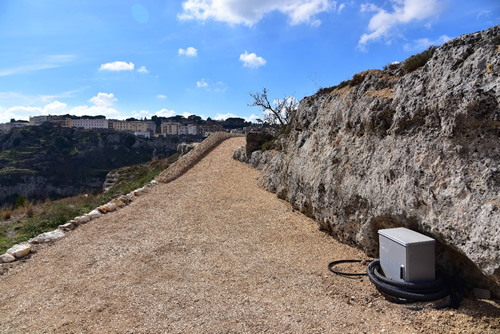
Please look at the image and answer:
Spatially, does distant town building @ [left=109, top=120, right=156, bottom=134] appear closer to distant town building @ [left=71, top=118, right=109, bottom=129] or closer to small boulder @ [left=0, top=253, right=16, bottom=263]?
distant town building @ [left=71, top=118, right=109, bottom=129]

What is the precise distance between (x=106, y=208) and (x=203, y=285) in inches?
266

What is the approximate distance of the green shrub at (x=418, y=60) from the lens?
6.15 m

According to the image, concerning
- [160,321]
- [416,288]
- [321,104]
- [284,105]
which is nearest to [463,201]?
[416,288]

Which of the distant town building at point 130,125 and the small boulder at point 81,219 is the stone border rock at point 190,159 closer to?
the small boulder at point 81,219

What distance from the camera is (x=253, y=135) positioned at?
19844mm

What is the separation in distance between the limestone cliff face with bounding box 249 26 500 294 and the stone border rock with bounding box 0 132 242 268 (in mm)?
7065

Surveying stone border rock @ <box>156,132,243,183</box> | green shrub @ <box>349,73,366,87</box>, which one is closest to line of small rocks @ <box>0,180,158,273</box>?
stone border rock @ <box>156,132,243,183</box>

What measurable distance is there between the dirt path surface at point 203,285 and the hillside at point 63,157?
65.7 metres

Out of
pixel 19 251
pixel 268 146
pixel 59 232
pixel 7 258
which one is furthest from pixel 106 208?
pixel 268 146

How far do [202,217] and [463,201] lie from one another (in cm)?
722

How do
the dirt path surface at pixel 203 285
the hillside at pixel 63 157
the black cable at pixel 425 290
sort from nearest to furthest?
the dirt path surface at pixel 203 285
the black cable at pixel 425 290
the hillside at pixel 63 157

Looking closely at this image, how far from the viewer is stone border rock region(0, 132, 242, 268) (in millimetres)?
7426

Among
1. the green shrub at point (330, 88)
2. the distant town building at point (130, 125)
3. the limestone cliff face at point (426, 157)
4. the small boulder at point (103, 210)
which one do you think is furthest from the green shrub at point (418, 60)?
the distant town building at point (130, 125)

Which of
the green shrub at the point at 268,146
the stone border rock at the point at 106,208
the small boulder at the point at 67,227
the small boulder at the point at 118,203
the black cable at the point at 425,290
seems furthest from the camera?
the green shrub at the point at 268,146
